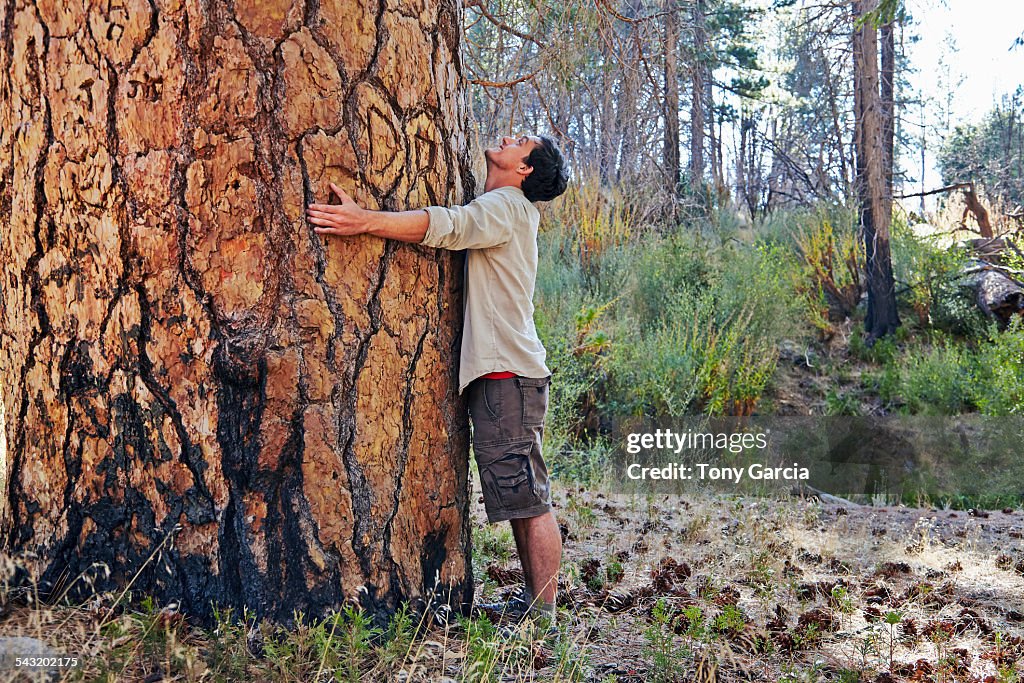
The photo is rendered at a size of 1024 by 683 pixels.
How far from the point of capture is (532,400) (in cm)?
309

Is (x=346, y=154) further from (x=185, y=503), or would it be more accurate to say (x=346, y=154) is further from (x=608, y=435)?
(x=608, y=435)

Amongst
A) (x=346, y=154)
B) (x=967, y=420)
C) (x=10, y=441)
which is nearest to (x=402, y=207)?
(x=346, y=154)

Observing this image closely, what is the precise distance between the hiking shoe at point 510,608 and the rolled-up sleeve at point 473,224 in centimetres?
133

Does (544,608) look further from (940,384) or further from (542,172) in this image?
(940,384)

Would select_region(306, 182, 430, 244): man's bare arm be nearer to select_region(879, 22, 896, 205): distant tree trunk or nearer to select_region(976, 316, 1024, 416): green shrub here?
select_region(976, 316, 1024, 416): green shrub

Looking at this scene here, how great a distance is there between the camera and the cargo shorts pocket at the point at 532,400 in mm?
3066

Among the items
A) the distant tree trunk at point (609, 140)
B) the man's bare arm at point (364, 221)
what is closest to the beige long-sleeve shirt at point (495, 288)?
the man's bare arm at point (364, 221)

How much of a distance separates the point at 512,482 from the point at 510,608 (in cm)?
55

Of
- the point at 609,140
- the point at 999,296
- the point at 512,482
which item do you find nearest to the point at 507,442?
the point at 512,482

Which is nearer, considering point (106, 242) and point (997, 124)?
point (106, 242)

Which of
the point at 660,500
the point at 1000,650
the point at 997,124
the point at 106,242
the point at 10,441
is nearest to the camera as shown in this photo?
the point at 106,242

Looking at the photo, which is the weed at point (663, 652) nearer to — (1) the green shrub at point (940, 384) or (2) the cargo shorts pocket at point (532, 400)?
(2) the cargo shorts pocket at point (532, 400)

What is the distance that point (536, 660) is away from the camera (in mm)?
2725

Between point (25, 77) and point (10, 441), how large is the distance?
1.13m
